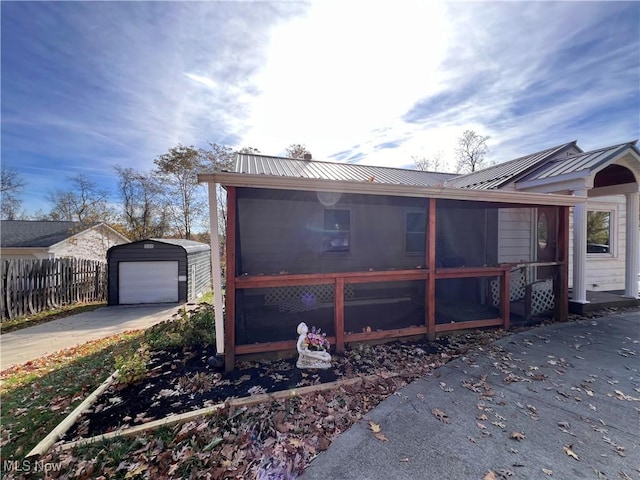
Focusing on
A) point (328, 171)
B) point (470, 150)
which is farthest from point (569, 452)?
point (470, 150)

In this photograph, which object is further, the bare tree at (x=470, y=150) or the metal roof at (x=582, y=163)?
the bare tree at (x=470, y=150)

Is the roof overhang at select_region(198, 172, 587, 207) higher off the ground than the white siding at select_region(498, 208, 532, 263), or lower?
higher

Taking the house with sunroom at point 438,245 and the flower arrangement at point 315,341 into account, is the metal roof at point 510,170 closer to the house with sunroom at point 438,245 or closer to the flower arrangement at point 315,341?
the house with sunroom at point 438,245

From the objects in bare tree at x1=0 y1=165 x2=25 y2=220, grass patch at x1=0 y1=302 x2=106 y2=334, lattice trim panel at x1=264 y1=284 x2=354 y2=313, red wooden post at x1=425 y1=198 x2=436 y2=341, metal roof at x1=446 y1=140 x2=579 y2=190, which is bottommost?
grass patch at x1=0 y1=302 x2=106 y2=334

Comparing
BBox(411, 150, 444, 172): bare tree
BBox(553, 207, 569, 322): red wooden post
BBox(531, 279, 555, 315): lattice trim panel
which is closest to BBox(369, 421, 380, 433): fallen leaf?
BBox(531, 279, 555, 315): lattice trim panel

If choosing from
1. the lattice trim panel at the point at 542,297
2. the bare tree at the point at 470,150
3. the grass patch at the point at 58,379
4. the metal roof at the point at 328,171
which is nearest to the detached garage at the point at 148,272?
the grass patch at the point at 58,379

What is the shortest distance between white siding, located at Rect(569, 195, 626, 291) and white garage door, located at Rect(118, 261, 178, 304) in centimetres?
1407

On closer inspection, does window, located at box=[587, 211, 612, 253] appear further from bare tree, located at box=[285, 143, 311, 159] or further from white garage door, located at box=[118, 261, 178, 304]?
bare tree, located at box=[285, 143, 311, 159]

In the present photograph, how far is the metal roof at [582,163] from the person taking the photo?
20.0 feet

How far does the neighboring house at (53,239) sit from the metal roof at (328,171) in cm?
1413

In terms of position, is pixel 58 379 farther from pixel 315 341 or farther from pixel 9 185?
pixel 9 185

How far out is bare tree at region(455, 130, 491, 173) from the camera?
25531mm

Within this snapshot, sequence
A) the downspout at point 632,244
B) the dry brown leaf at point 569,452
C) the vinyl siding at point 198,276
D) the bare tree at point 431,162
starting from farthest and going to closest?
the bare tree at point 431,162
the vinyl siding at point 198,276
the downspout at point 632,244
the dry brown leaf at point 569,452

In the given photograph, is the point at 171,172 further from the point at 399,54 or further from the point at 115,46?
the point at 399,54
